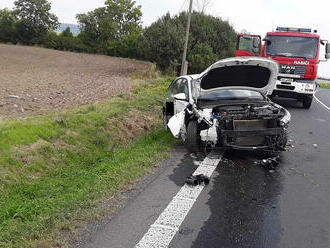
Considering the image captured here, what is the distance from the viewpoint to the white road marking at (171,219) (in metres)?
3.76

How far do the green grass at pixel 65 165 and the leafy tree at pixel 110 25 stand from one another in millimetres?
35482

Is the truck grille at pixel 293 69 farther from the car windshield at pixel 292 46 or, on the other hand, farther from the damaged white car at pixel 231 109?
the damaged white car at pixel 231 109

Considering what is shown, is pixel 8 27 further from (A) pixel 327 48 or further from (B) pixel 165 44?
(A) pixel 327 48

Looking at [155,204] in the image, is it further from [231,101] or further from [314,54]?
[314,54]

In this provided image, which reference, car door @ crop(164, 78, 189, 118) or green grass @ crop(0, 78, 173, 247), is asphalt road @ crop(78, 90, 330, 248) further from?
car door @ crop(164, 78, 189, 118)

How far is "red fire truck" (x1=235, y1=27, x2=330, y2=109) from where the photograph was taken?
12.9 meters

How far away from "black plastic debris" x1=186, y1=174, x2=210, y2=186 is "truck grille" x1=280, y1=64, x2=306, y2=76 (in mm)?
8753

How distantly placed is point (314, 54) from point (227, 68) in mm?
6635

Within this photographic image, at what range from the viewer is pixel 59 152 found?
6621mm

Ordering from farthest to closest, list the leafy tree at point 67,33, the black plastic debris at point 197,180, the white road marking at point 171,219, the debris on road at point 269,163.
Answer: the leafy tree at point 67,33 → the debris on road at point 269,163 → the black plastic debris at point 197,180 → the white road marking at point 171,219

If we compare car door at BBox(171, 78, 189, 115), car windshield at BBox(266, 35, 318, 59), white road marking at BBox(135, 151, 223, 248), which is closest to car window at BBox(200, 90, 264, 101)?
car door at BBox(171, 78, 189, 115)

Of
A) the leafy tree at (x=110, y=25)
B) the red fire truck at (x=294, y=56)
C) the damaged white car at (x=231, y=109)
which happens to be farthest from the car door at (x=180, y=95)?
the leafy tree at (x=110, y=25)

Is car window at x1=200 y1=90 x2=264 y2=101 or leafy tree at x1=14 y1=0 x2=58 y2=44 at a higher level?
leafy tree at x1=14 y1=0 x2=58 y2=44

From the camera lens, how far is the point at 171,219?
4254 millimetres
